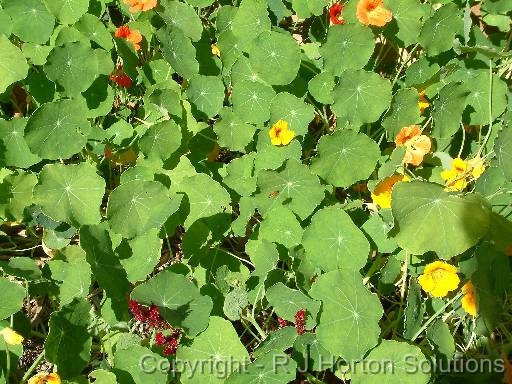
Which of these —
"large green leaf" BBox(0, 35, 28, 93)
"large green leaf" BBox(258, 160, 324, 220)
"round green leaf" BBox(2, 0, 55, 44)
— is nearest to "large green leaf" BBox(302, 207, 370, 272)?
"large green leaf" BBox(258, 160, 324, 220)

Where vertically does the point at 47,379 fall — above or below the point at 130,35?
below

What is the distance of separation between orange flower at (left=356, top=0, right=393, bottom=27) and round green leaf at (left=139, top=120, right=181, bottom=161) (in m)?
1.03

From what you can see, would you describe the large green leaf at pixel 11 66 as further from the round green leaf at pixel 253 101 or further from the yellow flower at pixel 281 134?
the yellow flower at pixel 281 134

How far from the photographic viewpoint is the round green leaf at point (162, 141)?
2.57 meters

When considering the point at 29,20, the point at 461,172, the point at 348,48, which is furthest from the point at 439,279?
the point at 29,20

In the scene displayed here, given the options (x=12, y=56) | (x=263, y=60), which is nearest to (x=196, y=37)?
(x=263, y=60)

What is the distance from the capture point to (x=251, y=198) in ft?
8.41

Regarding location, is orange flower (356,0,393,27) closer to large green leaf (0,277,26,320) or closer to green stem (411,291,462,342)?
green stem (411,291,462,342)

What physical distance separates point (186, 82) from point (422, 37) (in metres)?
1.23

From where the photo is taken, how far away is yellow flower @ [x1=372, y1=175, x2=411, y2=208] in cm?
253

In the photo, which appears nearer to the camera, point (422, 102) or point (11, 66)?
point (11, 66)

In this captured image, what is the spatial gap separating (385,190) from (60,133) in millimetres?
1495

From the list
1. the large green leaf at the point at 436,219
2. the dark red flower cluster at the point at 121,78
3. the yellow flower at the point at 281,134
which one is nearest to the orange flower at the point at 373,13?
the yellow flower at the point at 281,134

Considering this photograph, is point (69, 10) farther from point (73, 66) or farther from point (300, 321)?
point (300, 321)
